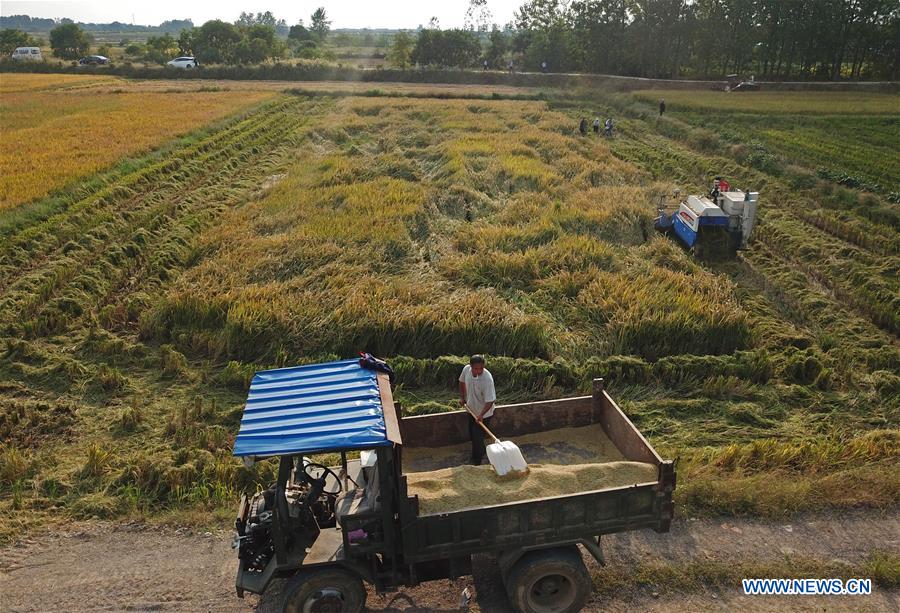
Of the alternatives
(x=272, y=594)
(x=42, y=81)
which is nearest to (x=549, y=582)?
(x=272, y=594)

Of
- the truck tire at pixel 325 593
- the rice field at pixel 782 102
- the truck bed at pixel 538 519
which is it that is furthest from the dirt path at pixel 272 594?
the rice field at pixel 782 102

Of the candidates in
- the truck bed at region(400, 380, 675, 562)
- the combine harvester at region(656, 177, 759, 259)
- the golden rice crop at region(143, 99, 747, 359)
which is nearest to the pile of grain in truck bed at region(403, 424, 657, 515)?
the truck bed at region(400, 380, 675, 562)

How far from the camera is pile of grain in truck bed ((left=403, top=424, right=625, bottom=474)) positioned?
7.28 m

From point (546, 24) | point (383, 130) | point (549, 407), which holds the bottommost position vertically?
point (549, 407)

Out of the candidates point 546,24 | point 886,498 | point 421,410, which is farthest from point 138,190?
point 546,24

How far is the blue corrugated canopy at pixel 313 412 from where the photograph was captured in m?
5.41

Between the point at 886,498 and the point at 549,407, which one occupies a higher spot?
the point at 549,407

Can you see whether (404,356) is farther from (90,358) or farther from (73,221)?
(73,221)

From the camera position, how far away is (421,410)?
9945 millimetres

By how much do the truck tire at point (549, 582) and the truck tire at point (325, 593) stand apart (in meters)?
1.40

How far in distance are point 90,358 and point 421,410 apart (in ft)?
19.9

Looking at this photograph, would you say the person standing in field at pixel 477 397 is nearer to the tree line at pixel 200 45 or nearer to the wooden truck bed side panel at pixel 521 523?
the wooden truck bed side panel at pixel 521 523

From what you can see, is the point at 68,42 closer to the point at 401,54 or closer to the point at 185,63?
the point at 185,63

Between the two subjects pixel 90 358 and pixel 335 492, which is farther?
pixel 90 358
